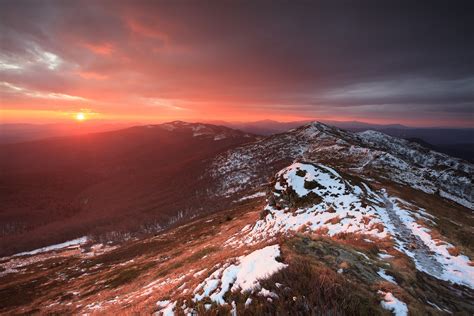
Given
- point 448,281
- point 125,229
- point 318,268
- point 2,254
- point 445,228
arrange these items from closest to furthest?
1. point 318,268
2. point 448,281
3. point 445,228
4. point 2,254
5. point 125,229

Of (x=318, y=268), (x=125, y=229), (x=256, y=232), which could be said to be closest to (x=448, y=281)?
(x=318, y=268)

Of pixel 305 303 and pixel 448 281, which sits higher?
pixel 305 303

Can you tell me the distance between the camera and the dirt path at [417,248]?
1495 cm

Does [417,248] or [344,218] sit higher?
[417,248]

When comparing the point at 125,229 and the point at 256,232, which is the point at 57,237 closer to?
the point at 125,229

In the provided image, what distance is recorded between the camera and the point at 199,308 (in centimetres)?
738

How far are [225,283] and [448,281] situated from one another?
14151 millimetres

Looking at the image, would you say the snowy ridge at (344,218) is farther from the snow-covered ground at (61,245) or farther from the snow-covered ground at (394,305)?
the snow-covered ground at (61,245)

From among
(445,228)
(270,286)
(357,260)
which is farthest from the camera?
(445,228)

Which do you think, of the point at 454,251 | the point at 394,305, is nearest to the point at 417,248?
the point at 454,251

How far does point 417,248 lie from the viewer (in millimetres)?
18109

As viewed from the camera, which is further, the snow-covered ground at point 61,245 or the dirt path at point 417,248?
the snow-covered ground at point 61,245

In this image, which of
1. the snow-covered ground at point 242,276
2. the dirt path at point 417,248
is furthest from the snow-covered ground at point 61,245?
the snow-covered ground at point 242,276

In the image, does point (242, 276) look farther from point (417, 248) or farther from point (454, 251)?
point (454, 251)
